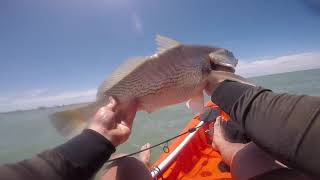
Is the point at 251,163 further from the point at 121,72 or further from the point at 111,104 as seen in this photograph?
the point at 121,72

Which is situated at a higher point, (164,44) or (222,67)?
(164,44)

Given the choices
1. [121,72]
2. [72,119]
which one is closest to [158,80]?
[121,72]

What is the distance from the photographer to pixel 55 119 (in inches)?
83.0

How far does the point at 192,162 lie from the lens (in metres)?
5.05

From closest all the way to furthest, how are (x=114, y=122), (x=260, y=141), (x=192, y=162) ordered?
(x=260, y=141) → (x=114, y=122) → (x=192, y=162)

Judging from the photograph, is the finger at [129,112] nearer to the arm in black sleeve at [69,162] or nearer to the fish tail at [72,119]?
the fish tail at [72,119]

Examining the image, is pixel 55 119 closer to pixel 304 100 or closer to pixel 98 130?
pixel 98 130

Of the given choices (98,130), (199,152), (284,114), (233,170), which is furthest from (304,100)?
(199,152)

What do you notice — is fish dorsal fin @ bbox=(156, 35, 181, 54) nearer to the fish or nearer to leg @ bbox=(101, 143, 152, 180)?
the fish

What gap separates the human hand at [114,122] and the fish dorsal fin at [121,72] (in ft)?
0.59

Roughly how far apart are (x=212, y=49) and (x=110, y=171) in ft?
4.93

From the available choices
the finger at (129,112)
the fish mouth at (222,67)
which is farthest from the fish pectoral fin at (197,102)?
the finger at (129,112)

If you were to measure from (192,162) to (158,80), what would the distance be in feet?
10.7

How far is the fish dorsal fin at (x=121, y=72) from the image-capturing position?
2285 mm
